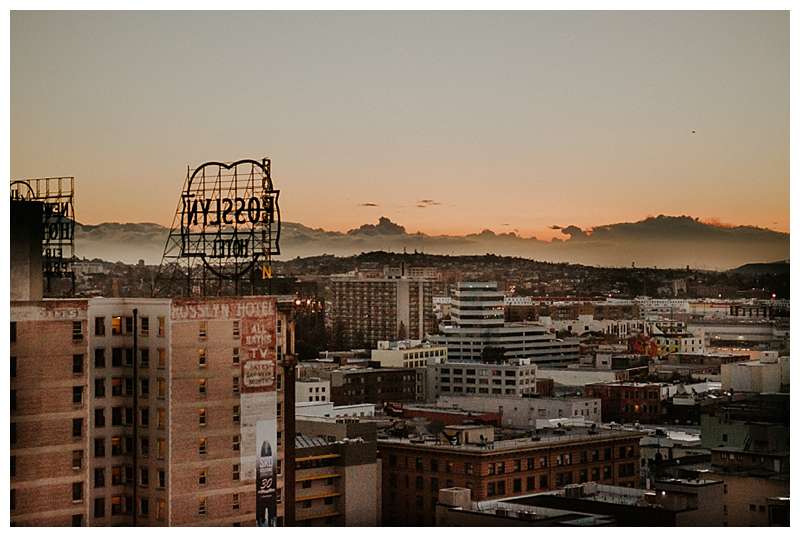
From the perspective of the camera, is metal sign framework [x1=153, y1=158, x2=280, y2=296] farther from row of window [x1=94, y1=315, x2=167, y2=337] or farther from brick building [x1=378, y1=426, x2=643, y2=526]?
brick building [x1=378, y1=426, x2=643, y2=526]

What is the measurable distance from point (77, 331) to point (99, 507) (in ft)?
3.69

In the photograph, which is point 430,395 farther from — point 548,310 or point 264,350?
point 264,350

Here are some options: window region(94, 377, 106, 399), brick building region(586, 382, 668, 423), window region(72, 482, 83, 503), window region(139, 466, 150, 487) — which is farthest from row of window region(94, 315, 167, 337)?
brick building region(586, 382, 668, 423)

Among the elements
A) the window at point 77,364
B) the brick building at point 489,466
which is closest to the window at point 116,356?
the window at point 77,364

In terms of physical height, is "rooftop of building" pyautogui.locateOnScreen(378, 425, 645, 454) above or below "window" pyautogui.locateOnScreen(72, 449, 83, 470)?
below

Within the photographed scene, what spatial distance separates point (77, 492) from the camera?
9.91 metres

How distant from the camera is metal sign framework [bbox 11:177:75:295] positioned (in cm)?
1070

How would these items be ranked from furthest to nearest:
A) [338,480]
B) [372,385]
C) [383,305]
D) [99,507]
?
[372,385], [383,305], [338,480], [99,507]

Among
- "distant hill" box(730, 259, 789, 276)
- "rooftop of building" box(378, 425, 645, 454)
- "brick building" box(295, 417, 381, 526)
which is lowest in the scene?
"brick building" box(295, 417, 381, 526)

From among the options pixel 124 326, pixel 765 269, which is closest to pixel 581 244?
pixel 765 269

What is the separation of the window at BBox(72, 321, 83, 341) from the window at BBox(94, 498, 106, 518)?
40.4 inches

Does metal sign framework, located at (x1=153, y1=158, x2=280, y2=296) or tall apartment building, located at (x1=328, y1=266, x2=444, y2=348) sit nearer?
metal sign framework, located at (x1=153, y1=158, x2=280, y2=296)

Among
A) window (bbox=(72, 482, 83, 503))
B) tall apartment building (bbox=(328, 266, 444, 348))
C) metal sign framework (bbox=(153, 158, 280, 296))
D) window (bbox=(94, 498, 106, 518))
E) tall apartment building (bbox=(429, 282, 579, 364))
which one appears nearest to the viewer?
window (bbox=(72, 482, 83, 503))

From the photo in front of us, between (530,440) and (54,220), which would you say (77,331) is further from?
(530,440)
